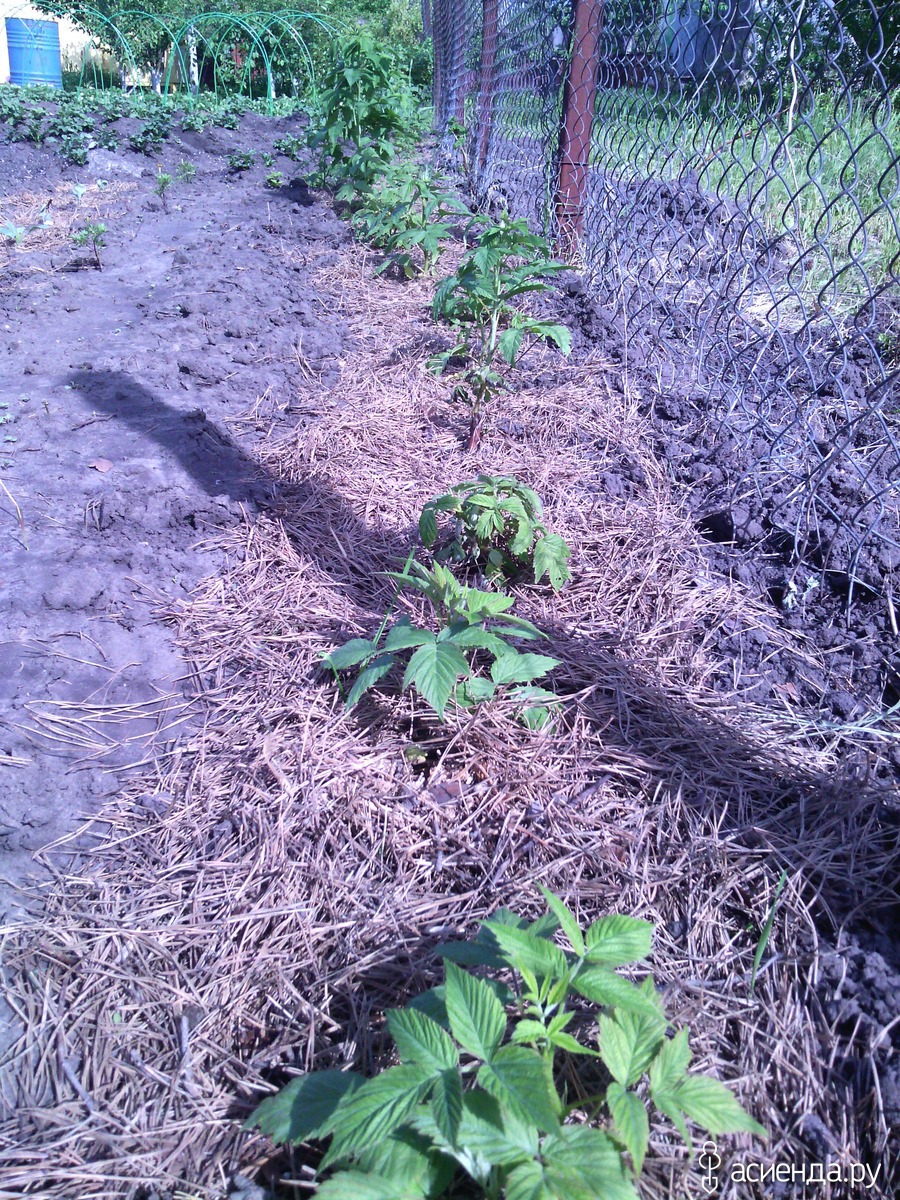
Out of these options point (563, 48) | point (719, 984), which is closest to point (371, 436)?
point (719, 984)

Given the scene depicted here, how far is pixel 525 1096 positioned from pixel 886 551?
1.62 meters

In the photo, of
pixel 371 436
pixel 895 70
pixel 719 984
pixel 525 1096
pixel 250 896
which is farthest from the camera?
pixel 895 70

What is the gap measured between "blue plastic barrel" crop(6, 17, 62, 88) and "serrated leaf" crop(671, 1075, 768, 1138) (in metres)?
21.9

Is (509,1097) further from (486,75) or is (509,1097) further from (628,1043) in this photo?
(486,75)

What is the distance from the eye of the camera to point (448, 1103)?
2.73 ft

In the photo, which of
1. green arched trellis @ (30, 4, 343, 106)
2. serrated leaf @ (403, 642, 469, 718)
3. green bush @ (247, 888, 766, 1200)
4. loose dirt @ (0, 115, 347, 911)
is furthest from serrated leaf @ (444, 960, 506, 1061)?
green arched trellis @ (30, 4, 343, 106)

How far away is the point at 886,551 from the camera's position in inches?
74.6

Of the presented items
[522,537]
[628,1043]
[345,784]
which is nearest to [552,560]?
[522,537]

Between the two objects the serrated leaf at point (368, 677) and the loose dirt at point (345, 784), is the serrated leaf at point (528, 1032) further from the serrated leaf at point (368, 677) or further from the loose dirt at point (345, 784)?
the serrated leaf at point (368, 677)

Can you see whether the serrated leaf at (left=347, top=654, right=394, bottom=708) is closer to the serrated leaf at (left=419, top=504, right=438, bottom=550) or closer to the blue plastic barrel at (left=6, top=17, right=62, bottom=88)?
the serrated leaf at (left=419, top=504, right=438, bottom=550)

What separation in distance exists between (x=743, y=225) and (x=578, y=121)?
1.82 meters

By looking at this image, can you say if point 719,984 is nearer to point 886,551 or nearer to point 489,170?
point 886,551

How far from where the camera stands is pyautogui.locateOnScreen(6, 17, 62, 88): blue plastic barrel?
1673 cm

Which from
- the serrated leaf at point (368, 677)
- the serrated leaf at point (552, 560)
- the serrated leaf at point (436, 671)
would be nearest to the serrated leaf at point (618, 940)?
the serrated leaf at point (436, 671)
